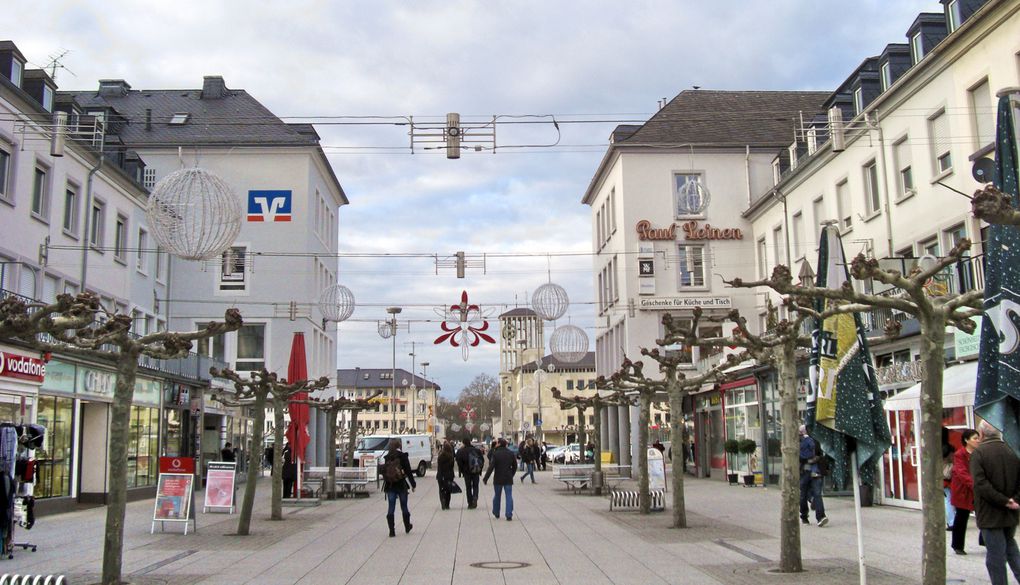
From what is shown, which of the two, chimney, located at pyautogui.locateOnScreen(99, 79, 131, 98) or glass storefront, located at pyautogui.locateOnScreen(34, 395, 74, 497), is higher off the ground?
chimney, located at pyautogui.locateOnScreen(99, 79, 131, 98)

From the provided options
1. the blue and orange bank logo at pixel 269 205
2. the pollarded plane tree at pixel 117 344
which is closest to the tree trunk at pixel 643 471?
the pollarded plane tree at pixel 117 344

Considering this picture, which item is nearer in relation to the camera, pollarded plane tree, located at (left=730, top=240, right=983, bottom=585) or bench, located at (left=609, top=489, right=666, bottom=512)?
pollarded plane tree, located at (left=730, top=240, right=983, bottom=585)

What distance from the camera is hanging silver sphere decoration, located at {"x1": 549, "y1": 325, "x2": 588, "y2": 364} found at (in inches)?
1230

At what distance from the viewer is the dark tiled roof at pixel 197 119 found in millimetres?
44438

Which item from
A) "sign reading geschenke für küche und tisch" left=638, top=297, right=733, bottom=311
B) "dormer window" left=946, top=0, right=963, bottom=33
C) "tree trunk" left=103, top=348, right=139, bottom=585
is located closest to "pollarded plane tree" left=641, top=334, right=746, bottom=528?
"tree trunk" left=103, top=348, right=139, bottom=585

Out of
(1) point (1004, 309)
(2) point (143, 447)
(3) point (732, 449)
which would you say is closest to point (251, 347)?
(2) point (143, 447)

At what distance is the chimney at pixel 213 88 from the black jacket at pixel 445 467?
33.4 metres

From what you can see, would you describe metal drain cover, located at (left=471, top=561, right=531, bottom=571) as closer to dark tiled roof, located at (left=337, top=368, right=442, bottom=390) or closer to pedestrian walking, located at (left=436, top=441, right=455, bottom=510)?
pedestrian walking, located at (left=436, top=441, right=455, bottom=510)

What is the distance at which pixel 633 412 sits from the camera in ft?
161

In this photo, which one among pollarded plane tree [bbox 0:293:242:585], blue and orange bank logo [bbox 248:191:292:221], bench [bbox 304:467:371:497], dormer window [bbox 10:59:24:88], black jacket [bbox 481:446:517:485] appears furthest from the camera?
blue and orange bank logo [bbox 248:191:292:221]

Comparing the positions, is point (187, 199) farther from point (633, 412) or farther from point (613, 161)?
point (633, 412)

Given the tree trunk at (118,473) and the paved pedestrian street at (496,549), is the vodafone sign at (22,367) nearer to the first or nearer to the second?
the paved pedestrian street at (496,549)

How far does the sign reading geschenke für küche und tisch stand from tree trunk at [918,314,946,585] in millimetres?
33893

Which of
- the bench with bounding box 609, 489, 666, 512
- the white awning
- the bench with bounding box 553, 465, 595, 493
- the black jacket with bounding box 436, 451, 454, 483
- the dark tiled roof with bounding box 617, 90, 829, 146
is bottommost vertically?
the bench with bounding box 609, 489, 666, 512
